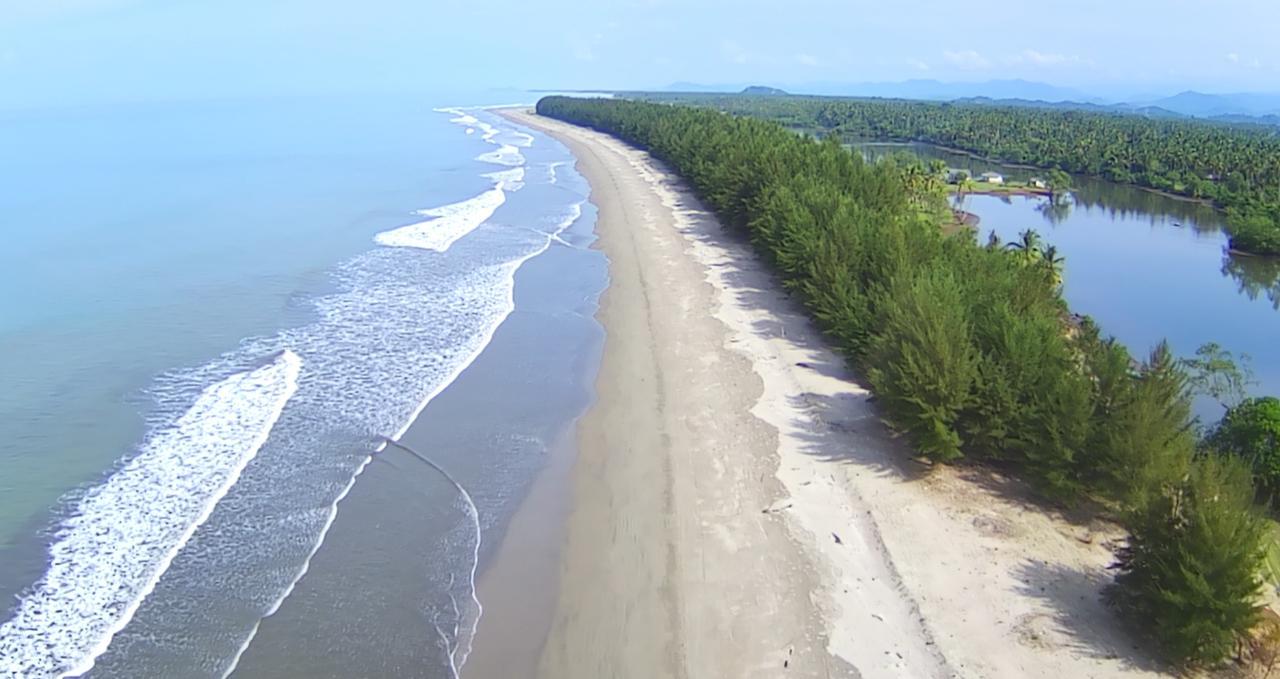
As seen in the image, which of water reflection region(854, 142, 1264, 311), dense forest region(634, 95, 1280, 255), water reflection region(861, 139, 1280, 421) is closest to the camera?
water reflection region(861, 139, 1280, 421)

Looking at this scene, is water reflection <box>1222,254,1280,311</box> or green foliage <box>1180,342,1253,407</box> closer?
green foliage <box>1180,342,1253,407</box>

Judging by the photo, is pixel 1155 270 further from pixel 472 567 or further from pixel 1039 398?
pixel 472 567

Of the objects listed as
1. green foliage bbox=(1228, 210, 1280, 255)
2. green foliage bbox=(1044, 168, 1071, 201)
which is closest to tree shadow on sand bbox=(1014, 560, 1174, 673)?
green foliage bbox=(1228, 210, 1280, 255)

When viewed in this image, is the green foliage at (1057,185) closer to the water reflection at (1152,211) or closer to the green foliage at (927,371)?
the water reflection at (1152,211)

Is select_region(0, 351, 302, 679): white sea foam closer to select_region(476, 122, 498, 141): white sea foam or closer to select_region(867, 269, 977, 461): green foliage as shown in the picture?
select_region(867, 269, 977, 461): green foliage

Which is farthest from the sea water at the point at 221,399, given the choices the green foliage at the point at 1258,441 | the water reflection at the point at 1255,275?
the water reflection at the point at 1255,275


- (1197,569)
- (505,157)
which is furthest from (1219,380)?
(505,157)
